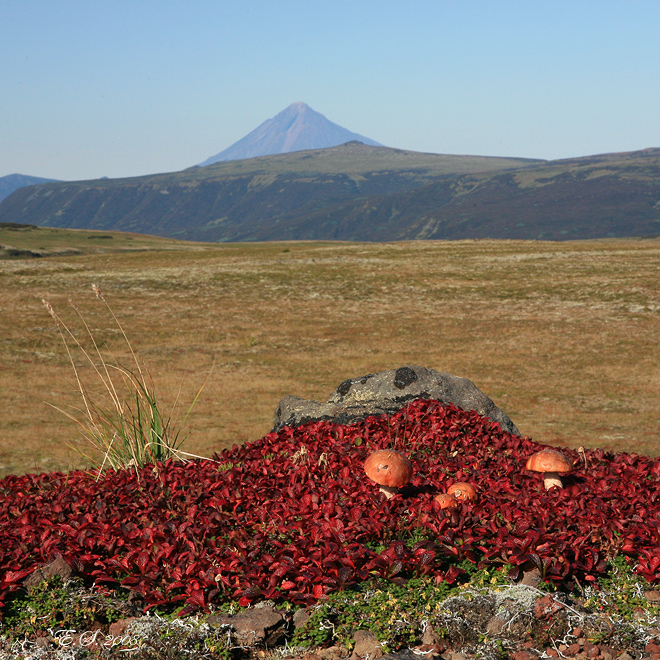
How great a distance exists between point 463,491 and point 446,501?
41cm

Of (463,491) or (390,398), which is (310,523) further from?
(390,398)

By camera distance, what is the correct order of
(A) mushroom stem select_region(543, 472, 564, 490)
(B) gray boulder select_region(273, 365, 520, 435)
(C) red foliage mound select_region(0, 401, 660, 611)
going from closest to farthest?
(C) red foliage mound select_region(0, 401, 660, 611) < (A) mushroom stem select_region(543, 472, 564, 490) < (B) gray boulder select_region(273, 365, 520, 435)

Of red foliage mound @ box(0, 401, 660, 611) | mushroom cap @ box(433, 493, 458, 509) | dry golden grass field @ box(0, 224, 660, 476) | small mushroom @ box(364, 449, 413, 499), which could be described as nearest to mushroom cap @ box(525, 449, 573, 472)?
red foliage mound @ box(0, 401, 660, 611)

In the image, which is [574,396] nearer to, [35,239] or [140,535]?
[140,535]

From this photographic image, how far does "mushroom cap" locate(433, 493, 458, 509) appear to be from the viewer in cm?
665

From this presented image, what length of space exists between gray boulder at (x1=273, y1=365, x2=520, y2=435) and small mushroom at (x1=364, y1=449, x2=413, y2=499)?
4537 millimetres

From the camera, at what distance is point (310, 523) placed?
21.4ft

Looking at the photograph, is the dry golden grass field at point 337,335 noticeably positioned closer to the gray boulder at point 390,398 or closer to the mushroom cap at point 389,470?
the gray boulder at point 390,398

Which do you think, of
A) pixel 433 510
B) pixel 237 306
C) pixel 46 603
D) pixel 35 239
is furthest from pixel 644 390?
pixel 35 239

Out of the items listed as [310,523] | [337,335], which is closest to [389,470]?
[310,523]

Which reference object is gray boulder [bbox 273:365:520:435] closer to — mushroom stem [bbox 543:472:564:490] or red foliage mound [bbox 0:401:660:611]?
red foliage mound [bbox 0:401:660:611]

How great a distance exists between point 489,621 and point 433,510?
149cm

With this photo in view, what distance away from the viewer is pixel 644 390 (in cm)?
2019

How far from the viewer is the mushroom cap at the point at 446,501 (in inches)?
262
